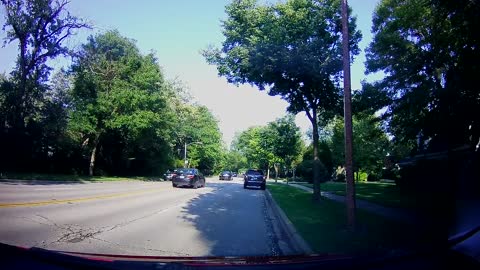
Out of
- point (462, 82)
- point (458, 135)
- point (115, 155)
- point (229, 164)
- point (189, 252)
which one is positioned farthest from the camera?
point (229, 164)

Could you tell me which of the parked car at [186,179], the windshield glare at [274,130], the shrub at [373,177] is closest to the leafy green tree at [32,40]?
the windshield glare at [274,130]

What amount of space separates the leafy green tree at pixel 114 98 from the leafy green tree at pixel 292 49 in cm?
2396

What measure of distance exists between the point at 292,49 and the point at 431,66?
7808mm

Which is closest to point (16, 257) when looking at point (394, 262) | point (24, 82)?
point (394, 262)

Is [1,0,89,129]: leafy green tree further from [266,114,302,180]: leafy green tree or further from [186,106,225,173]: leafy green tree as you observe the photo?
[186,106,225,173]: leafy green tree

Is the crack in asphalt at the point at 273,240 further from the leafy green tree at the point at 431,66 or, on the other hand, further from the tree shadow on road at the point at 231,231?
the leafy green tree at the point at 431,66

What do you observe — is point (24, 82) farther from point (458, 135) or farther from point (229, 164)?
point (229, 164)

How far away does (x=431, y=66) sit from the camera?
1873 centimetres

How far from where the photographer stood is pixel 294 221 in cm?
1102

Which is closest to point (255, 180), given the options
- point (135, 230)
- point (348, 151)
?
point (348, 151)

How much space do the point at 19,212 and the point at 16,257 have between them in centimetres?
881

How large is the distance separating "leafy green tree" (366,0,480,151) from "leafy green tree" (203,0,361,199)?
149 inches

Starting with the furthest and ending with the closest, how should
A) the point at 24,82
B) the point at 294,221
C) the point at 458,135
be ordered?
the point at 24,82
the point at 458,135
the point at 294,221

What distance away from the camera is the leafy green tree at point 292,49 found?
15.8 m
